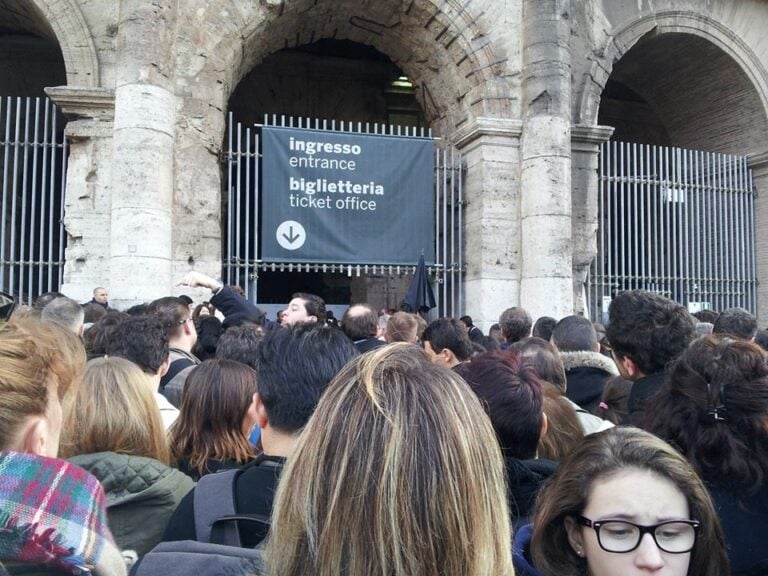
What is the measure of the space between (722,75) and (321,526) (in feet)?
42.7

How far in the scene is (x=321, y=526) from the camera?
3.38ft

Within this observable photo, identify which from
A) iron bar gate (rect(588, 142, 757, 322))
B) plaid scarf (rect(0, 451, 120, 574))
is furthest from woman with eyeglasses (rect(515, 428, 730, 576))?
iron bar gate (rect(588, 142, 757, 322))

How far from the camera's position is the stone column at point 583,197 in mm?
9695

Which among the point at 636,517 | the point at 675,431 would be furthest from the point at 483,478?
the point at 675,431

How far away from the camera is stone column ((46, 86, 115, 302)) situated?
7.95 metres

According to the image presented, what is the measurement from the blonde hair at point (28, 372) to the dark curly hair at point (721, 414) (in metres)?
1.49

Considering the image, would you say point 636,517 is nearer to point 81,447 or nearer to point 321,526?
point 321,526

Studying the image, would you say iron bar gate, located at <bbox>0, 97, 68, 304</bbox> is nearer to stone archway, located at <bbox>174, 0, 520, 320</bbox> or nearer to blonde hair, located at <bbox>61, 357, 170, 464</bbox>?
stone archway, located at <bbox>174, 0, 520, 320</bbox>

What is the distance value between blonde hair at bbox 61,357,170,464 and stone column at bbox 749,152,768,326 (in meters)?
11.6

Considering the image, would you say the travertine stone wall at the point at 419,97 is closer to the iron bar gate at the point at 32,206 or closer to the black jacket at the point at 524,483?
the iron bar gate at the point at 32,206

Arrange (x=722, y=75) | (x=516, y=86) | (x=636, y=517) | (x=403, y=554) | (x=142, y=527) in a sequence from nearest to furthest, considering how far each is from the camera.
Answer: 1. (x=403, y=554)
2. (x=636, y=517)
3. (x=142, y=527)
4. (x=516, y=86)
5. (x=722, y=75)

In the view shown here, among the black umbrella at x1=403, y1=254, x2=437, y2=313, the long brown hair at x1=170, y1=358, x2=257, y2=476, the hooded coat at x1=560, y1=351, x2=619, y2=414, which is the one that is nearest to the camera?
the long brown hair at x1=170, y1=358, x2=257, y2=476

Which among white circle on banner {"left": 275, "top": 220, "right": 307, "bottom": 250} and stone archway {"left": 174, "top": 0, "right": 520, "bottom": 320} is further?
white circle on banner {"left": 275, "top": 220, "right": 307, "bottom": 250}

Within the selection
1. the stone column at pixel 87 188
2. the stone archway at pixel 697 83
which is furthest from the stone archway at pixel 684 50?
the stone column at pixel 87 188
